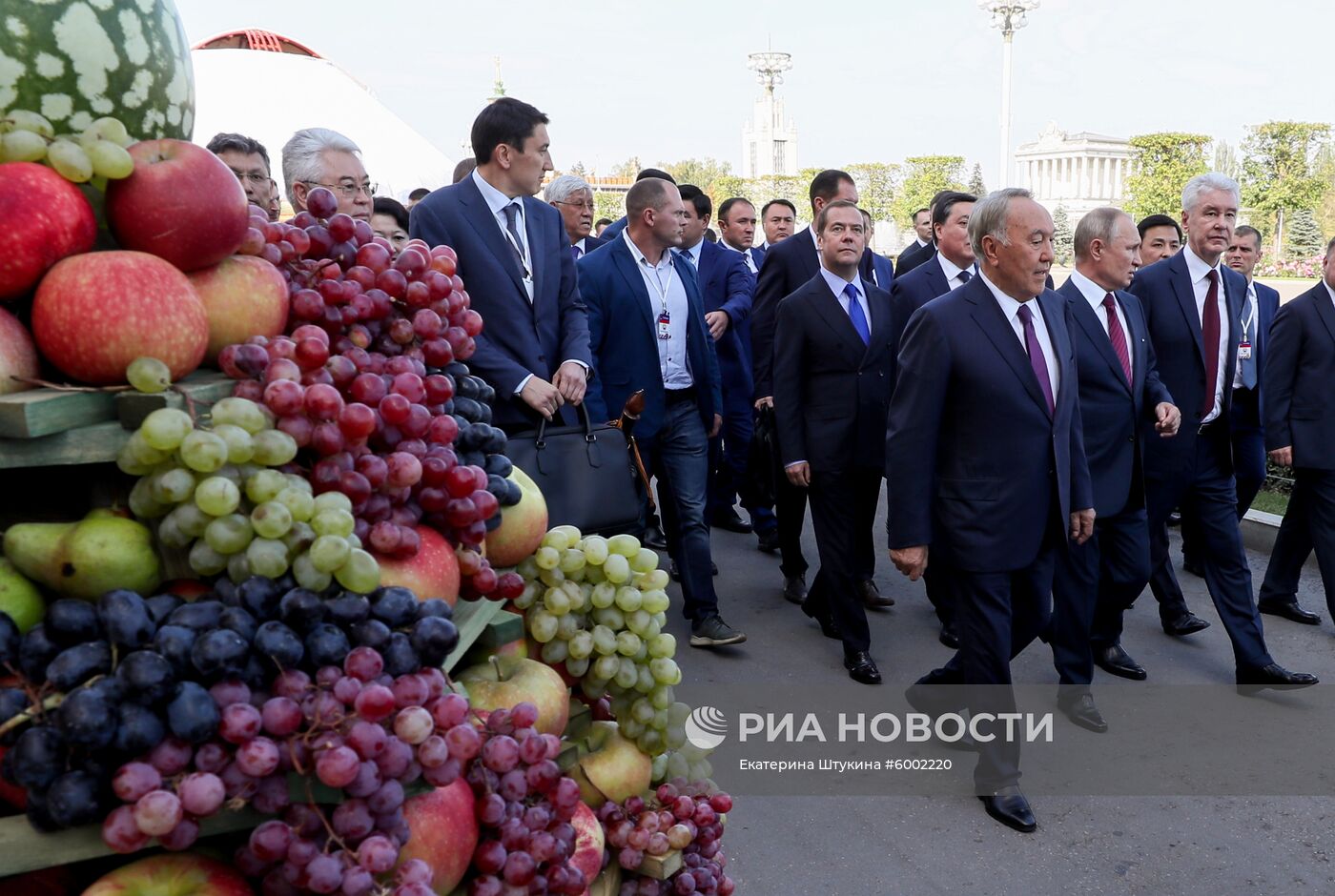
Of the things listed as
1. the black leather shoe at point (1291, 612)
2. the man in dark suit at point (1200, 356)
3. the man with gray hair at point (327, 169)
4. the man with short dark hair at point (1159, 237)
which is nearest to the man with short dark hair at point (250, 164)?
the man with gray hair at point (327, 169)

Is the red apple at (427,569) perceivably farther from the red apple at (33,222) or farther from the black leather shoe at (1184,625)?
the black leather shoe at (1184,625)

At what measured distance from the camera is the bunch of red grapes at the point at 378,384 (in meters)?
1.40

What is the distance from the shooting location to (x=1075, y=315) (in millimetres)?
4582

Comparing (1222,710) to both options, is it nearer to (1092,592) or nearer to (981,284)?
(1092,592)

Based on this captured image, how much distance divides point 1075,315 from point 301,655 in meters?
4.03

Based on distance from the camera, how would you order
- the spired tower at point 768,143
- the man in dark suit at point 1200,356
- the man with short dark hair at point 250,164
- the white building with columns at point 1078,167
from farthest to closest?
the spired tower at point 768,143
the white building with columns at point 1078,167
the man in dark suit at point 1200,356
the man with short dark hair at point 250,164

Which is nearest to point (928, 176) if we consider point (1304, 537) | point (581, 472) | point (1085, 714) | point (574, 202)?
point (574, 202)

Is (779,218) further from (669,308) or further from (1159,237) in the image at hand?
(669,308)

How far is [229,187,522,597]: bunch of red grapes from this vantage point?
1.40 meters

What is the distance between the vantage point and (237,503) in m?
1.27

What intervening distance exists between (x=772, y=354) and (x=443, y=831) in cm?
477

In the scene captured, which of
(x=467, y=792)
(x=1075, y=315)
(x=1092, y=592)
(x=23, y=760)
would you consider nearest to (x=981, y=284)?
(x=1075, y=315)

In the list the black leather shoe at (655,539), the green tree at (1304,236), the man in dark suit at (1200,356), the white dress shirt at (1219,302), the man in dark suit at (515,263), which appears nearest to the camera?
the man in dark suit at (515,263)

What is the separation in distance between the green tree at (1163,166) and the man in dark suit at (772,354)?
31.9m
